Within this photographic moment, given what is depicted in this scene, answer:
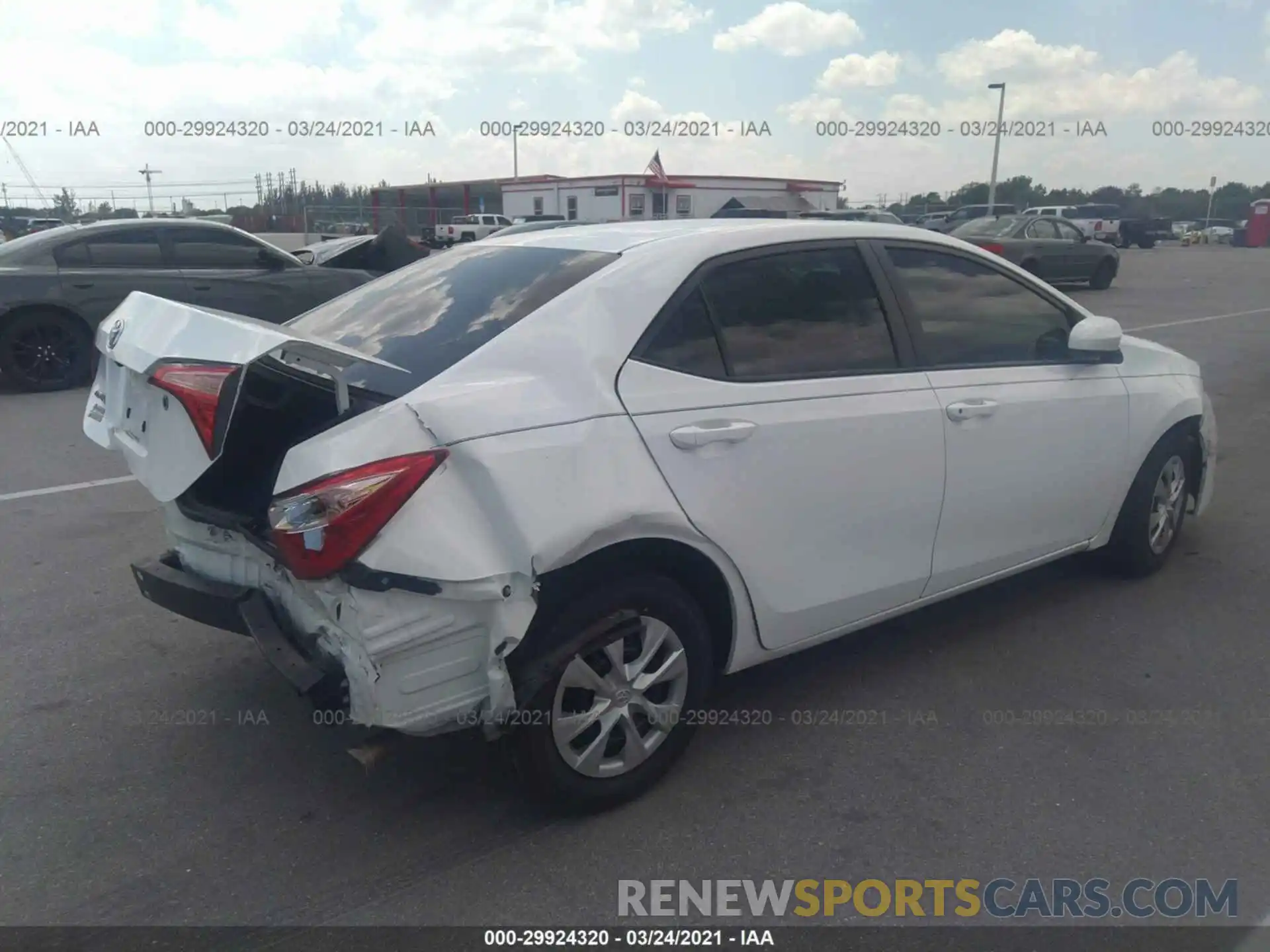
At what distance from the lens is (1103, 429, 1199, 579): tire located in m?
4.56

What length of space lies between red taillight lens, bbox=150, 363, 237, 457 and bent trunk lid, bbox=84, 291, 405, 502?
2 centimetres

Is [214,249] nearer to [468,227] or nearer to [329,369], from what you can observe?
[329,369]

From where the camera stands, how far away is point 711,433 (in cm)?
296

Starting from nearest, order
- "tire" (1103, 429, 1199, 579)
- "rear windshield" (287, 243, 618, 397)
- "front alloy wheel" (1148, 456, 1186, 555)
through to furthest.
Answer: "rear windshield" (287, 243, 618, 397) → "tire" (1103, 429, 1199, 579) → "front alloy wheel" (1148, 456, 1186, 555)

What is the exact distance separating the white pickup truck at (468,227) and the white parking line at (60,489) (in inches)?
1039

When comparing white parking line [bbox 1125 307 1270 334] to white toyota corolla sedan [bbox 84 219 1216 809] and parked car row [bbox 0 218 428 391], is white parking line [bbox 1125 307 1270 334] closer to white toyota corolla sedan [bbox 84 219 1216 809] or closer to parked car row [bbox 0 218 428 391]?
parked car row [bbox 0 218 428 391]

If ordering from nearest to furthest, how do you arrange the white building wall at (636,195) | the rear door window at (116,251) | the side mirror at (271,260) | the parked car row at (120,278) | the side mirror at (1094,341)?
1. the side mirror at (1094,341)
2. the parked car row at (120,278)
3. the rear door window at (116,251)
4. the side mirror at (271,260)
5. the white building wall at (636,195)

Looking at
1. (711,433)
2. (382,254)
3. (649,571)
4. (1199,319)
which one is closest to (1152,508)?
(711,433)

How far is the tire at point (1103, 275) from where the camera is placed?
2127 cm

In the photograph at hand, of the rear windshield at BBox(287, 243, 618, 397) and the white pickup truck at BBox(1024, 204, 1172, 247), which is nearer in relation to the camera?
the rear windshield at BBox(287, 243, 618, 397)

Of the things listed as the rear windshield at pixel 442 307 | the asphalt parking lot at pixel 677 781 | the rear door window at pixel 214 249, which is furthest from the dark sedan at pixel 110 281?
the rear windshield at pixel 442 307

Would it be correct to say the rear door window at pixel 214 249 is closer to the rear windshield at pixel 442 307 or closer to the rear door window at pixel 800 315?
the rear windshield at pixel 442 307

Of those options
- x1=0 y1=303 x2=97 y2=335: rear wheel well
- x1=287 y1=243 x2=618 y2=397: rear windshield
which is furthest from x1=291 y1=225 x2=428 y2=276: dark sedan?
x1=287 y1=243 x2=618 y2=397: rear windshield

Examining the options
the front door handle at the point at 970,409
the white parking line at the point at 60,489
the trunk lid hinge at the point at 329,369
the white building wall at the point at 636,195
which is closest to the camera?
the trunk lid hinge at the point at 329,369
